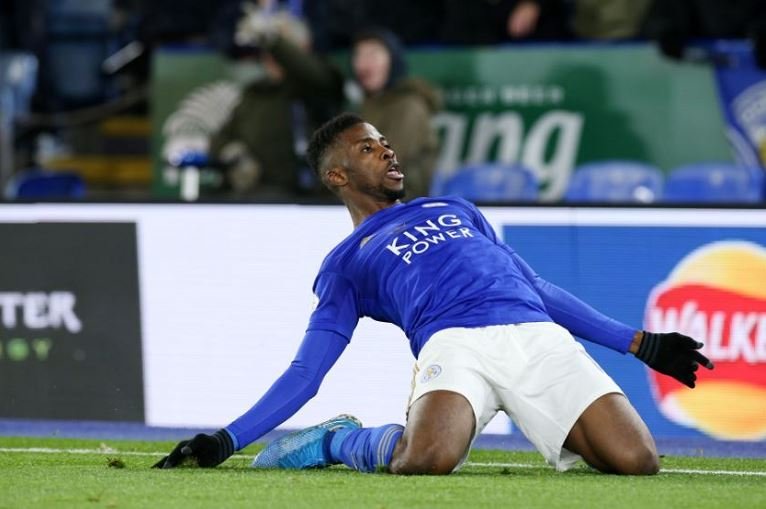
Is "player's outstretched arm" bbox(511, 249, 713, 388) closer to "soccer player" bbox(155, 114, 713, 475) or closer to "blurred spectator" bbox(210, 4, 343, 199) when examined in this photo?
"soccer player" bbox(155, 114, 713, 475)

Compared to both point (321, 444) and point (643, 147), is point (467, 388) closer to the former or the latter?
point (321, 444)

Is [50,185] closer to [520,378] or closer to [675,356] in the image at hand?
[520,378]

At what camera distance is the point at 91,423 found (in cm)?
1066

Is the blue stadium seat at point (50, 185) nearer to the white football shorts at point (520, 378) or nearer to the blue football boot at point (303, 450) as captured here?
the blue football boot at point (303, 450)

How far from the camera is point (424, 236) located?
8008 millimetres

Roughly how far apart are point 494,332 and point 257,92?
6483 millimetres

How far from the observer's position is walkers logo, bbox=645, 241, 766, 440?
9.73 meters

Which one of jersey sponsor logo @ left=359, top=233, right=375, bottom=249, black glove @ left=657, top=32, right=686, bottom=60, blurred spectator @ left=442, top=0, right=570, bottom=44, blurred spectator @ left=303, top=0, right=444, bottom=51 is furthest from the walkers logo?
blurred spectator @ left=303, top=0, right=444, bottom=51

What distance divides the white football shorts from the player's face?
0.86m

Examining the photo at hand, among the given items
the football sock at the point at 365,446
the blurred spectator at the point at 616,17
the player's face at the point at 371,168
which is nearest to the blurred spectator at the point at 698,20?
the blurred spectator at the point at 616,17

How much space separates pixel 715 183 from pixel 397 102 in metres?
2.34

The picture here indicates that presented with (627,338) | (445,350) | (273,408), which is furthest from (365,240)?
(627,338)

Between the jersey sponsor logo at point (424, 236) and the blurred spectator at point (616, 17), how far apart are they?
6.07 m

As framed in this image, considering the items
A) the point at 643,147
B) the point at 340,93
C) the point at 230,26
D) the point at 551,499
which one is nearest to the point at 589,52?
the point at 643,147
